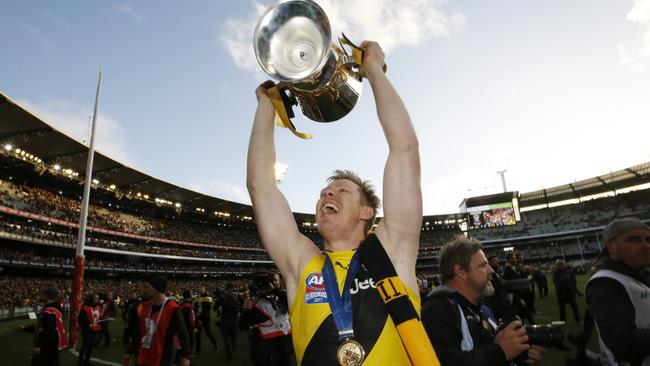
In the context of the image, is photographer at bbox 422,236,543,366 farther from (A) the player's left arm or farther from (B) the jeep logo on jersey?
(B) the jeep logo on jersey

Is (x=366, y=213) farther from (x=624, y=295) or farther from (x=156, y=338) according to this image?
(x=156, y=338)

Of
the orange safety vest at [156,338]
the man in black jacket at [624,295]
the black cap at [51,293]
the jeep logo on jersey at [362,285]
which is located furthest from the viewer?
the black cap at [51,293]

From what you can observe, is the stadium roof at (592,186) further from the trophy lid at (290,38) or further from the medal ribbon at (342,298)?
the medal ribbon at (342,298)

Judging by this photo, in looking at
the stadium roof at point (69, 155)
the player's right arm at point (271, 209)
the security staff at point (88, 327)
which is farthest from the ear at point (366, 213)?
the stadium roof at point (69, 155)

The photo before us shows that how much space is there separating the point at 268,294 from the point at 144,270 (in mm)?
38419

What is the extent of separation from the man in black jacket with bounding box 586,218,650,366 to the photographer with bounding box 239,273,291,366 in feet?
15.7

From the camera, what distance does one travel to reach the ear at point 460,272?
2.79 m

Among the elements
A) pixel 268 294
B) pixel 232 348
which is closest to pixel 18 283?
pixel 232 348

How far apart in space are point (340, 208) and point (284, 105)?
2.25ft

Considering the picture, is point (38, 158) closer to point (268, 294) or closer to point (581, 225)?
point (268, 294)

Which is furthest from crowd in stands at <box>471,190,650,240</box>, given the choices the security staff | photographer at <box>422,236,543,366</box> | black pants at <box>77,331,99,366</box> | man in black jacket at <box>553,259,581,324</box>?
photographer at <box>422,236,543,366</box>

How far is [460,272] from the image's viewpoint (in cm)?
282

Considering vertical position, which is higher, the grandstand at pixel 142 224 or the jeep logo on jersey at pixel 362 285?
the grandstand at pixel 142 224

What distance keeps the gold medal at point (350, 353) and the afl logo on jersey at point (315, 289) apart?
8.8 inches
